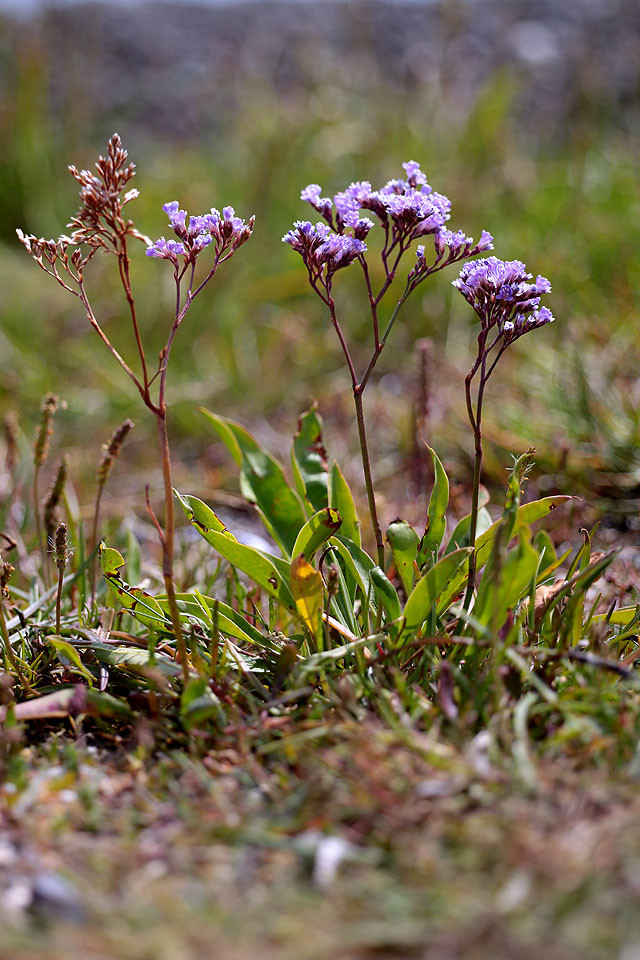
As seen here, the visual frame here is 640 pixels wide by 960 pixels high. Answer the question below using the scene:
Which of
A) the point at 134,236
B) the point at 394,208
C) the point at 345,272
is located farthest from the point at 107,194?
the point at 345,272

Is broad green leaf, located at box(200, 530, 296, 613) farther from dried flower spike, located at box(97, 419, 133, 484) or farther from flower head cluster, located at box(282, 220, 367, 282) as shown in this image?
flower head cluster, located at box(282, 220, 367, 282)

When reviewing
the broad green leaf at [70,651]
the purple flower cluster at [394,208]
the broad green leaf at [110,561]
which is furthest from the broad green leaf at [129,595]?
the purple flower cluster at [394,208]

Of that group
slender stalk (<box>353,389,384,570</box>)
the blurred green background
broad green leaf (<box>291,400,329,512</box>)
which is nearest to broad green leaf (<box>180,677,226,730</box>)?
slender stalk (<box>353,389,384,570</box>)

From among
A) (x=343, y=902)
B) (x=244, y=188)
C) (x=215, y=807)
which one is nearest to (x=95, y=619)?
(x=215, y=807)

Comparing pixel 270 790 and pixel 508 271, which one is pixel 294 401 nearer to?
pixel 508 271

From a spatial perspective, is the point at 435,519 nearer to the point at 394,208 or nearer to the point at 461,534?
the point at 461,534

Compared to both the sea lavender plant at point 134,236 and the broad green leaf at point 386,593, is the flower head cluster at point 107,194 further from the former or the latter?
the broad green leaf at point 386,593
